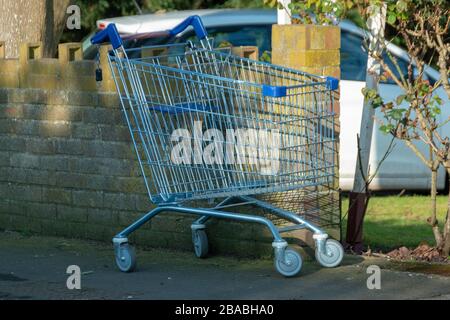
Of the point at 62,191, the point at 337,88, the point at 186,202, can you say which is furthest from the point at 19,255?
the point at 337,88

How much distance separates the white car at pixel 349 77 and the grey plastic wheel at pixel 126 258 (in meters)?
4.34

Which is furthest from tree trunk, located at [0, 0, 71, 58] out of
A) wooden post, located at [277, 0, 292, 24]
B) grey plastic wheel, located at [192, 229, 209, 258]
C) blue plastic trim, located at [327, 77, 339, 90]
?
blue plastic trim, located at [327, 77, 339, 90]

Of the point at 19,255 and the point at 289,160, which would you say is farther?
the point at 19,255

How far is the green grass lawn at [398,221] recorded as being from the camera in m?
9.17

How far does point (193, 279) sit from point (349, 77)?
5.11 meters

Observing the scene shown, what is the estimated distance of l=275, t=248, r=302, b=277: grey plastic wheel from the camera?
700cm

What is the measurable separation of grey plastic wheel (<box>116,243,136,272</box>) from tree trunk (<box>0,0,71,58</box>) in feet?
9.40

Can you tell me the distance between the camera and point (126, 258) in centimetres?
742

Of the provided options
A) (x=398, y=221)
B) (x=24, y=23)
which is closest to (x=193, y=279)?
(x=24, y=23)

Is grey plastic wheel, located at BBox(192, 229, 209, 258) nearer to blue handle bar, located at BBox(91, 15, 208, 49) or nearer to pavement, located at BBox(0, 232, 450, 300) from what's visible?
pavement, located at BBox(0, 232, 450, 300)

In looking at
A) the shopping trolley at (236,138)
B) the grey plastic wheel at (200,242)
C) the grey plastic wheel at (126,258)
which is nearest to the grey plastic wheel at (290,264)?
→ the shopping trolley at (236,138)

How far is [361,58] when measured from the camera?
1195 cm
